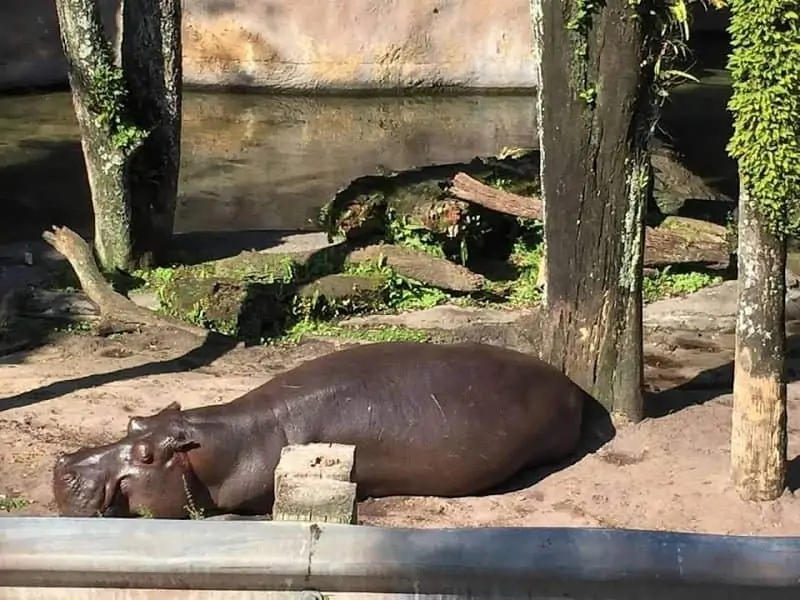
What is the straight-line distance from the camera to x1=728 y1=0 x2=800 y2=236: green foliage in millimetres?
4727

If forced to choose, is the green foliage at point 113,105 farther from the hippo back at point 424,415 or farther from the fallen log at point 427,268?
the hippo back at point 424,415

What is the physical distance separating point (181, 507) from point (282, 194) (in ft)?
28.2

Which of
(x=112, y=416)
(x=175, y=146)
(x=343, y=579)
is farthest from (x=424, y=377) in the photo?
(x=175, y=146)

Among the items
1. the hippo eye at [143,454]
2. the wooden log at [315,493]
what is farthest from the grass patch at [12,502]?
the wooden log at [315,493]

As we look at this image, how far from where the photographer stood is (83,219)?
1223 centimetres

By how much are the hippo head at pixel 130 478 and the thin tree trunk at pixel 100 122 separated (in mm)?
4007

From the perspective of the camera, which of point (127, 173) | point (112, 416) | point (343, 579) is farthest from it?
point (127, 173)

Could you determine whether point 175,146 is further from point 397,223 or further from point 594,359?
point 594,359

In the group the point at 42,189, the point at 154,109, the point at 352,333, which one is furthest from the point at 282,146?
the point at 352,333

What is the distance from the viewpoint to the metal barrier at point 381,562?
3.43 metres

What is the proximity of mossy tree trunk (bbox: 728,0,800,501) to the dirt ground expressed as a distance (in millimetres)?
282

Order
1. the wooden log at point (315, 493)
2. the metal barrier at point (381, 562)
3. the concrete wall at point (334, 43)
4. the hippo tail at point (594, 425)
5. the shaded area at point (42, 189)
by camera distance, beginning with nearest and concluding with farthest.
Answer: the metal barrier at point (381, 562), the wooden log at point (315, 493), the hippo tail at point (594, 425), the shaded area at point (42, 189), the concrete wall at point (334, 43)

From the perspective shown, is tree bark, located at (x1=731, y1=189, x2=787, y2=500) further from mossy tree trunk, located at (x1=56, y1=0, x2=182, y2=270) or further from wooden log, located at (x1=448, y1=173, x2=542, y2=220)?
mossy tree trunk, located at (x1=56, y1=0, x2=182, y2=270)

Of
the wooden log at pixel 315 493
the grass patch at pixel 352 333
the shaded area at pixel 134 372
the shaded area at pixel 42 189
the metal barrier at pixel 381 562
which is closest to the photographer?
the metal barrier at pixel 381 562
